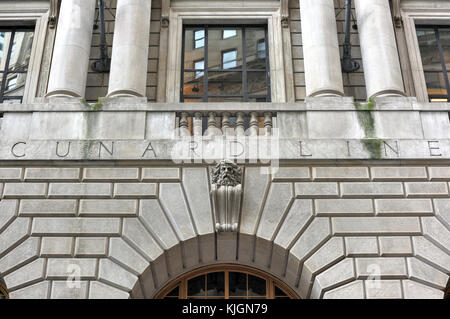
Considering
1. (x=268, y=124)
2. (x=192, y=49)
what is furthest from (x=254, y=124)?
(x=192, y=49)

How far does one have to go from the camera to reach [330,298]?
459 inches

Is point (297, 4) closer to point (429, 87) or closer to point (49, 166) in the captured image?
point (429, 87)

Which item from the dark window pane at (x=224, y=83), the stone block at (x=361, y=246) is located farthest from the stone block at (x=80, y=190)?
the stone block at (x=361, y=246)

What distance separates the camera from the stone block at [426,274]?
11820 millimetres

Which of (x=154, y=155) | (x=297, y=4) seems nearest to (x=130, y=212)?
(x=154, y=155)

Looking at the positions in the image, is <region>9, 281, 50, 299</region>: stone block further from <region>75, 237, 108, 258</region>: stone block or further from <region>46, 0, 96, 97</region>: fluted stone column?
<region>46, 0, 96, 97</region>: fluted stone column

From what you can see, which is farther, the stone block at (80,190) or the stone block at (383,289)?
the stone block at (80,190)

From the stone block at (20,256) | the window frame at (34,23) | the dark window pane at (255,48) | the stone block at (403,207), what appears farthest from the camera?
the dark window pane at (255,48)

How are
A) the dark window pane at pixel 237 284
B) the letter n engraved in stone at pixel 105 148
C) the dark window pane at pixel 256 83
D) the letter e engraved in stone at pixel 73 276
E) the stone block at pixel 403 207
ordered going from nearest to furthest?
1. the letter e engraved in stone at pixel 73 276
2. the stone block at pixel 403 207
3. the letter n engraved in stone at pixel 105 148
4. the dark window pane at pixel 237 284
5. the dark window pane at pixel 256 83

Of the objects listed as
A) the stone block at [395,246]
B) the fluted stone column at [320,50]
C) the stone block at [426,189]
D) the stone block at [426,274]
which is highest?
the fluted stone column at [320,50]

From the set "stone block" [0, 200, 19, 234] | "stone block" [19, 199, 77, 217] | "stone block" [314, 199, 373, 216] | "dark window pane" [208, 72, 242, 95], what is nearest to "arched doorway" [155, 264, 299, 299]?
"stone block" [314, 199, 373, 216]

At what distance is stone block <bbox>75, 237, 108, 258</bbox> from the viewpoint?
12.0 meters

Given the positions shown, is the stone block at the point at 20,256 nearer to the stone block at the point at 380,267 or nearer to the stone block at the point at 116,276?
the stone block at the point at 116,276

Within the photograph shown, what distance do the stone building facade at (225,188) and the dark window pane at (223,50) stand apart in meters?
2.88
